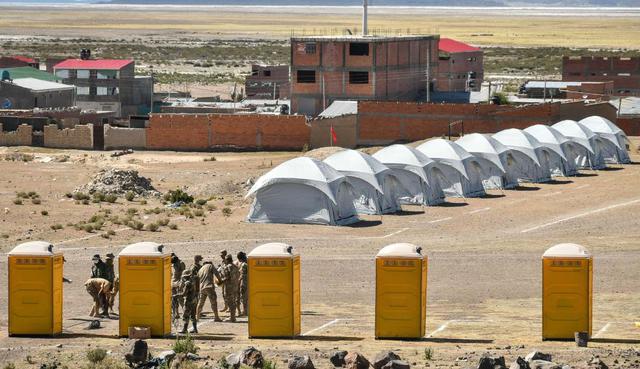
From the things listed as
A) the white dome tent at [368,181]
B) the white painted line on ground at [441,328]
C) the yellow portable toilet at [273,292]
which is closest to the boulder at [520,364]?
the white painted line on ground at [441,328]

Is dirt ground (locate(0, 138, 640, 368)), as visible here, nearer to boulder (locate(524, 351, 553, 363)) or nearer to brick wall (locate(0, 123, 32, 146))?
boulder (locate(524, 351, 553, 363))

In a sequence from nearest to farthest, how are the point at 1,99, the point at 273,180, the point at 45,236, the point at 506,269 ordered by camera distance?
1. the point at 506,269
2. the point at 45,236
3. the point at 273,180
4. the point at 1,99

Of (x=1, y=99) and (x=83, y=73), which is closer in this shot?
(x=1, y=99)

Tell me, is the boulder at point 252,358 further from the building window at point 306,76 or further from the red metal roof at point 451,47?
the red metal roof at point 451,47

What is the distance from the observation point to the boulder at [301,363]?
17.7 m

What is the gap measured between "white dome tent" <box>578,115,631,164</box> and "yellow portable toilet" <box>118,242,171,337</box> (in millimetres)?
33465

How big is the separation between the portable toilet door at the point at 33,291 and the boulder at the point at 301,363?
455cm

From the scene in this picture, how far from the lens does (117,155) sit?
5759 centimetres

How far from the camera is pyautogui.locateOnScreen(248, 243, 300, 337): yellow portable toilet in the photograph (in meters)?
20.4

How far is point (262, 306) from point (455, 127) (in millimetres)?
39092

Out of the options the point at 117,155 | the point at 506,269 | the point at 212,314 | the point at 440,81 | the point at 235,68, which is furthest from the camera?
the point at 235,68

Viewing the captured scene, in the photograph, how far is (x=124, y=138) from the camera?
2371 inches

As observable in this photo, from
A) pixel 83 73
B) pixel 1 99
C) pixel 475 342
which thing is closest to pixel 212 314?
pixel 475 342

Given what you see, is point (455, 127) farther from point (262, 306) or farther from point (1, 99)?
point (262, 306)
